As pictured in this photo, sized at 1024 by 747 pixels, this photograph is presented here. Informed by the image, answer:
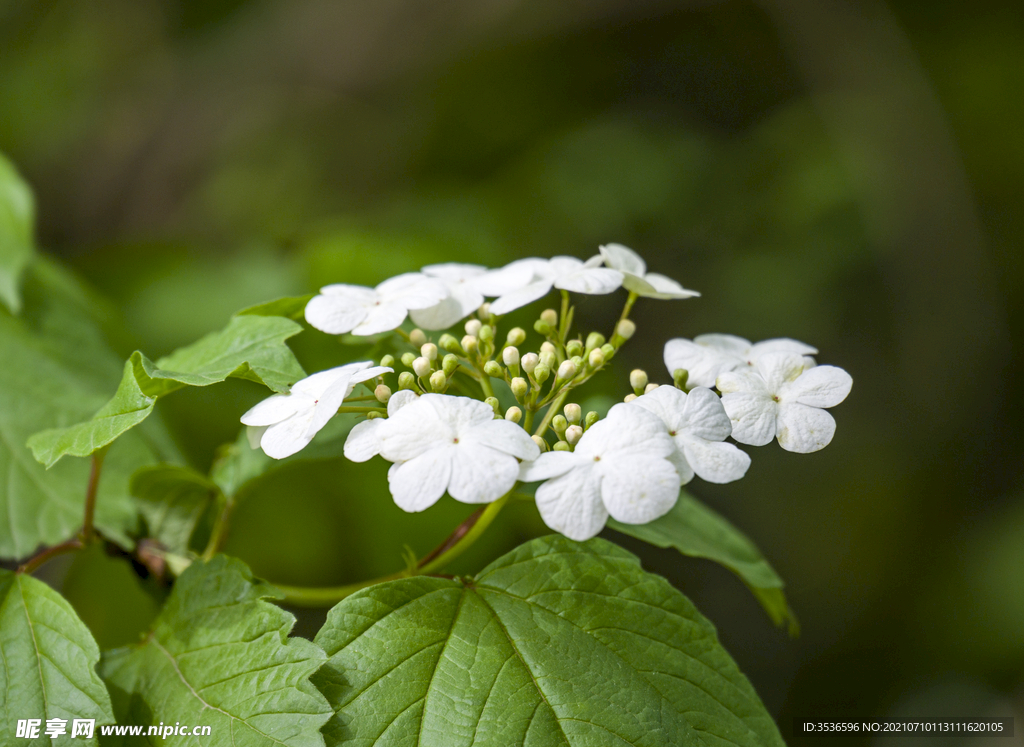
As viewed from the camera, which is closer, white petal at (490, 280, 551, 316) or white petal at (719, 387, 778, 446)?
white petal at (719, 387, 778, 446)

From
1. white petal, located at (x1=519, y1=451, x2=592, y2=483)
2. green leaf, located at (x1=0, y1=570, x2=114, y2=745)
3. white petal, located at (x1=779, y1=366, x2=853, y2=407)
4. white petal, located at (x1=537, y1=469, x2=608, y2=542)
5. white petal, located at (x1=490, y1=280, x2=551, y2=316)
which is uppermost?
white petal, located at (x1=490, y1=280, x2=551, y2=316)

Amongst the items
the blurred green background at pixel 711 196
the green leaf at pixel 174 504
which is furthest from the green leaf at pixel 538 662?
the blurred green background at pixel 711 196

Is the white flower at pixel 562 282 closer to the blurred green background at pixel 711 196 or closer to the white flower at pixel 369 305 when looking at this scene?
the white flower at pixel 369 305

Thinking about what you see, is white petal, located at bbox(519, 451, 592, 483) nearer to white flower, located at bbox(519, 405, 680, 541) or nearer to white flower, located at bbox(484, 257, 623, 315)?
white flower, located at bbox(519, 405, 680, 541)

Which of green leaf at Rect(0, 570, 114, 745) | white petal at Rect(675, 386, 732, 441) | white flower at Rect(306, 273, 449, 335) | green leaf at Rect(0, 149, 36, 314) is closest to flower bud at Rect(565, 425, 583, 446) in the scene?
white petal at Rect(675, 386, 732, 441)

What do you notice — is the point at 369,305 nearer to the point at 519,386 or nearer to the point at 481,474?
the point at 519,386

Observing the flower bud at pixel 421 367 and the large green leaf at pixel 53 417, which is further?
the large green leaf at pixel 53 417

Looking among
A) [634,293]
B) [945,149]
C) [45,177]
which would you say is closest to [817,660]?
[945,149]

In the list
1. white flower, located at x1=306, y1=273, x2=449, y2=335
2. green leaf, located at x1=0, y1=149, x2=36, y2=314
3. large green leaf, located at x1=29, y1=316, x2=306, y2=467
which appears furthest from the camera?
green leaf, located at x1=0, y1=149, x2=36, y2=314

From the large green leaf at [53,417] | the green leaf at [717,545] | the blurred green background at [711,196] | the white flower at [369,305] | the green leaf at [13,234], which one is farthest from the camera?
the blurred green background at [711,196]
